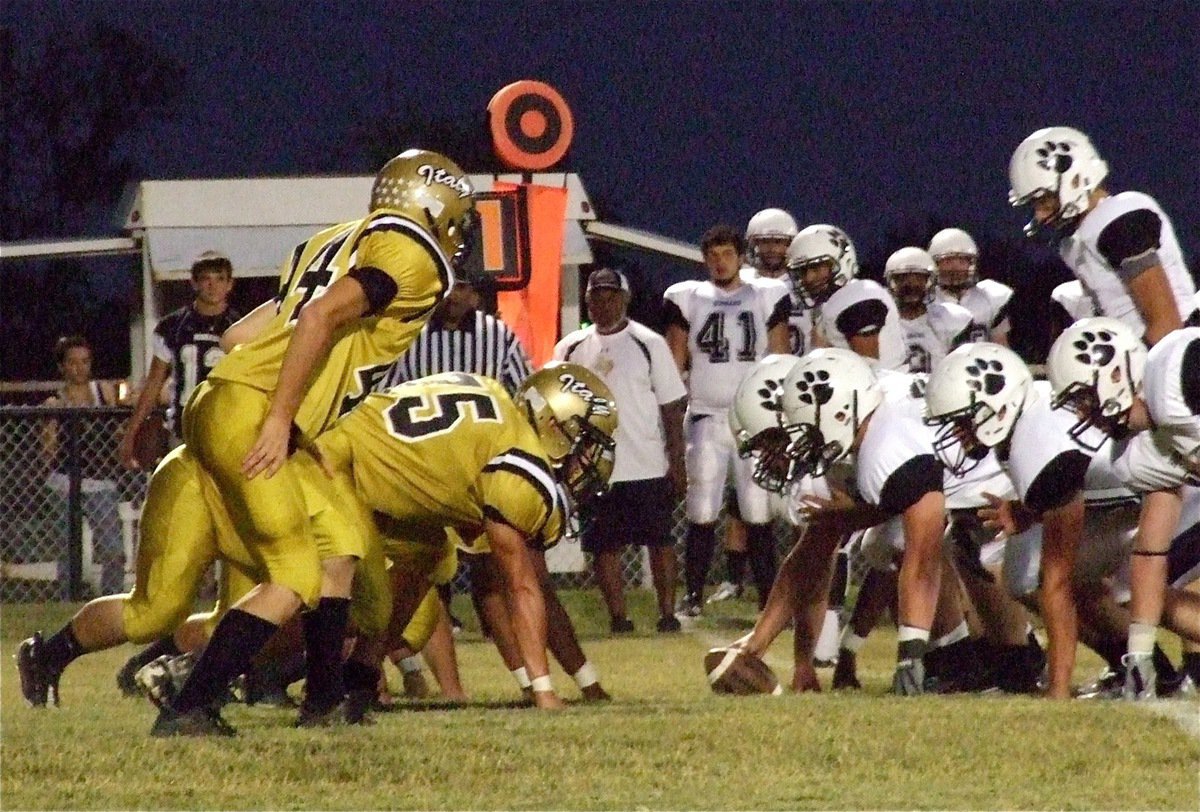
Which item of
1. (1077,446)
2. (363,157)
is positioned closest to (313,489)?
(1077,446)

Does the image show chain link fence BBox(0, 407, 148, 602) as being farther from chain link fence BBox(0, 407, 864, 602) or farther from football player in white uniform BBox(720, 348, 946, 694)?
football player in white uniform BBox(720, 348, 946, 694)

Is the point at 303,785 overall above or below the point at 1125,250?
below

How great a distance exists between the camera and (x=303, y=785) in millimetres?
5312

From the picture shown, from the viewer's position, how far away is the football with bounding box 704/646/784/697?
7734 millimetres

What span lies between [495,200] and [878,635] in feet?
9.74

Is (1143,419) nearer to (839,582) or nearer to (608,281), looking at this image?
(839,582)

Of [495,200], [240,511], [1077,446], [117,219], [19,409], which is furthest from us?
[117,219]

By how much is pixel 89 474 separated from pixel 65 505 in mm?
313

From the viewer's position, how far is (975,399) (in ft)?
24.0

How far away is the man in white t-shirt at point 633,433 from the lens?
11406 millimetres

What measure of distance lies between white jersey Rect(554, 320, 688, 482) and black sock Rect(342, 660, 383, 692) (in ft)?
15.9

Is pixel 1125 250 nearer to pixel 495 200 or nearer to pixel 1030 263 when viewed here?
pixel 495 200

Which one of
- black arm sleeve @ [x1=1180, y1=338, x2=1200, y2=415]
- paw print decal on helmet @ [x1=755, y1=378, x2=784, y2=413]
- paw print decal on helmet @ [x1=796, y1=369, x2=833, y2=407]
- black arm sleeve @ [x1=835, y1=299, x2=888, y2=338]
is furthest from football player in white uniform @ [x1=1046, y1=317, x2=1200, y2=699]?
black arm sleeve @ [x1=835, y1=299, x2=888, y2=338]

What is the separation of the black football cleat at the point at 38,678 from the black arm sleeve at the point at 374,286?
1992 mm
